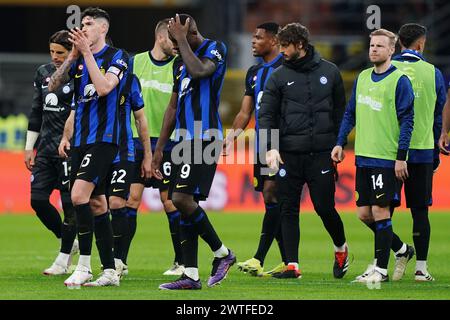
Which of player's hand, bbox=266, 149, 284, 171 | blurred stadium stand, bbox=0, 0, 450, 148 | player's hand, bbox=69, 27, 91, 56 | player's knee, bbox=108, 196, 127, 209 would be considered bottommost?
player's knee, bbox=108, 196, 127, 209

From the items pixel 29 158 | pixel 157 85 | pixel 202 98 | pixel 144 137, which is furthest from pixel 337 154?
pixel 29 158

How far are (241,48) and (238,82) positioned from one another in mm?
2174

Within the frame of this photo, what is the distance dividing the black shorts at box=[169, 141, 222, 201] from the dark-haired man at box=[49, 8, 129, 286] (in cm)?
66

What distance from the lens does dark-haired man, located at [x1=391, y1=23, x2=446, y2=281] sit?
11.4 meters

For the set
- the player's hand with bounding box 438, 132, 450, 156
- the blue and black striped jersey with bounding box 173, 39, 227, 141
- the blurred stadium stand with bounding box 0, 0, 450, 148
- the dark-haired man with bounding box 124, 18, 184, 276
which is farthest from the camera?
the blurred stadium stand with bounding box 0, 0, 450, 148

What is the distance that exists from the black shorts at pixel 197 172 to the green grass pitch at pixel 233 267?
2.91 feet

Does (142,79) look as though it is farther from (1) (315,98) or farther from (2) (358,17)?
(2) (358,17)

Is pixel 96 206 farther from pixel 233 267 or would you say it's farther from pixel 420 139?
pixel 420 139

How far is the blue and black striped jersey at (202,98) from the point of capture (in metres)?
10.2

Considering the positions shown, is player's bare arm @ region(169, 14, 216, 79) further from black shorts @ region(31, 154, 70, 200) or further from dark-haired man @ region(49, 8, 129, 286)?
black shorts @ region(31, 154, 70, 200)

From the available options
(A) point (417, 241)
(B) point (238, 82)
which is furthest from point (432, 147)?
(B) point (238, 82)

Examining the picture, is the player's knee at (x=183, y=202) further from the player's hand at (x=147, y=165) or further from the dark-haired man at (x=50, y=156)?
the dark-haired man at (x=50, y=156)

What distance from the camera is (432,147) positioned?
11430mm

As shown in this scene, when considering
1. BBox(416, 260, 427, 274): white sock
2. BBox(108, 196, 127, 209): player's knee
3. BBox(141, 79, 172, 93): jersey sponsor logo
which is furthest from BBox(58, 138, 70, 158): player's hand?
BBox(416, 260, 427, 274): white sock
